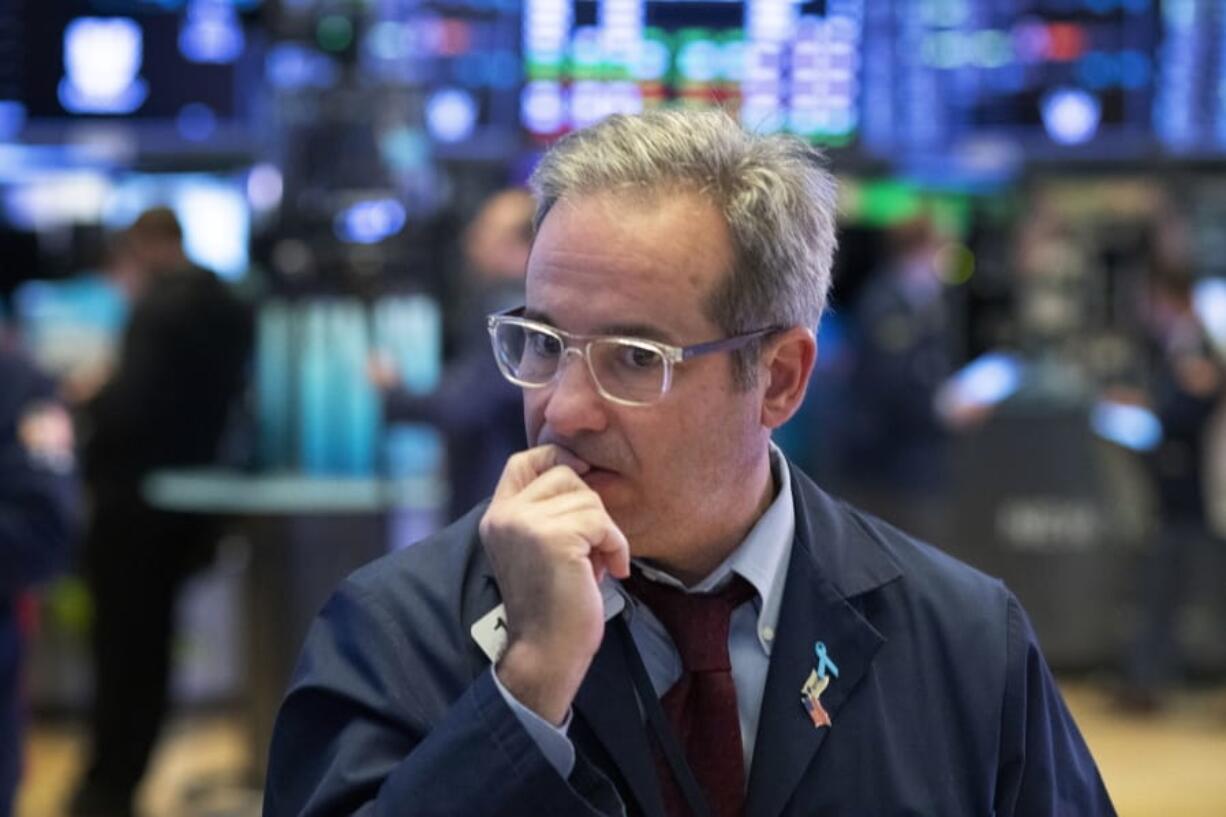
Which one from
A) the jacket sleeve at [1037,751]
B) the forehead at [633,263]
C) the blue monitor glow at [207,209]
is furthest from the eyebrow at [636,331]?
the blue monitor glow at [207,209]

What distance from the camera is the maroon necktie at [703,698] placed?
1742mm

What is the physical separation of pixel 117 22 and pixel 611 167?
415cm

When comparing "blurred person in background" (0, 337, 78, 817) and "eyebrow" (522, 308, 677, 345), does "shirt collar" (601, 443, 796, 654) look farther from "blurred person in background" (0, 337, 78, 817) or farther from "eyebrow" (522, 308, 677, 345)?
"blurred person in background" (0, 337, 78, 817)

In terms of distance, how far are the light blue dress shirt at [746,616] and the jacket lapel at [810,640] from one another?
0.02 metres

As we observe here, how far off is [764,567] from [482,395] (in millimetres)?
3123

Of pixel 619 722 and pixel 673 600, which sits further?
pixel 673 600

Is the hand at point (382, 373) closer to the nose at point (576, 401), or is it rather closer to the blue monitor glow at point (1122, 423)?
the nose at point (576, 401)

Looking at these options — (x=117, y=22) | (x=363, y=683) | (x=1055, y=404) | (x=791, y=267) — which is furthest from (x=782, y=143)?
(x=1055, y=404)

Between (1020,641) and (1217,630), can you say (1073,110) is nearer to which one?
(1217,630)

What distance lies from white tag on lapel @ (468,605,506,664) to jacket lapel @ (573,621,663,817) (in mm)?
84

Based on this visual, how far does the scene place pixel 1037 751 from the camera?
6.00ft

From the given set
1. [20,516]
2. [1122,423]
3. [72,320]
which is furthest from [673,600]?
[1122,423]

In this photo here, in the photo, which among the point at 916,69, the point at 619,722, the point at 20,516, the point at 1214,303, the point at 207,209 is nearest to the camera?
the point at 619,722

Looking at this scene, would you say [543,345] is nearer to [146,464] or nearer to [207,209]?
[146,464]
